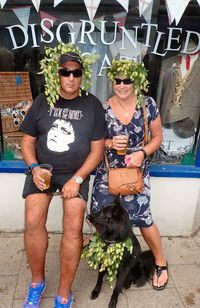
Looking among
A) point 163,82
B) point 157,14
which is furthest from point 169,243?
point 157,14

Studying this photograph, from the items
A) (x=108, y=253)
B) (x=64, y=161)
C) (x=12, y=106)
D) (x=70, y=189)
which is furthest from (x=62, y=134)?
(x=12, y=106)

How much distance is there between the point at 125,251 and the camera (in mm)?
2328

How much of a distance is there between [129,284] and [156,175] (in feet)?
4.10

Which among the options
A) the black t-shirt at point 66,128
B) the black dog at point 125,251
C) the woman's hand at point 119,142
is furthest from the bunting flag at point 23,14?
the black dog at point 125,251

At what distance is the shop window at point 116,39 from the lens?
9.44ft

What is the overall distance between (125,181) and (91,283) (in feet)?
3.89

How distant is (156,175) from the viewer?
3229 millimetres

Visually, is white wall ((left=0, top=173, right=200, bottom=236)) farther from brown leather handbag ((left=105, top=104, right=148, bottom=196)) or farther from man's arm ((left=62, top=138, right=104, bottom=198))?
man's arm ((left=62, top=138, right=104, bottom=198))

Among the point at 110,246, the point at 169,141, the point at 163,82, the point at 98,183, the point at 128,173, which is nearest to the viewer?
the point at 110,246

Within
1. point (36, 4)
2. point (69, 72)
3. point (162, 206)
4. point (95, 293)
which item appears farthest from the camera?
point (162, 206)

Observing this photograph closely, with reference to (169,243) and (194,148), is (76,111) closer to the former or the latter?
(194,148)

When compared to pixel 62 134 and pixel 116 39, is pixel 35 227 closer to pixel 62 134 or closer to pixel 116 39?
pixel 62 134

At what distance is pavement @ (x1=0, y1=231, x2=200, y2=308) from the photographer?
2518mm

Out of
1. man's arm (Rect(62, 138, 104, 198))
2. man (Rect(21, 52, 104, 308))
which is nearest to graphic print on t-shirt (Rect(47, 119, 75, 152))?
man (Rect(21, 52, 104, 308))
